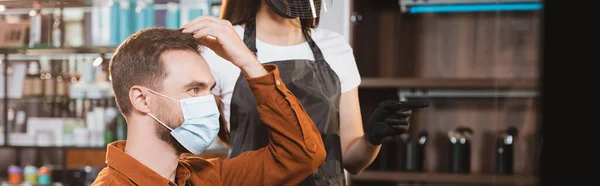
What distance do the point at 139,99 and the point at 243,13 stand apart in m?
0.31

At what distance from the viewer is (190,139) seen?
1.43m

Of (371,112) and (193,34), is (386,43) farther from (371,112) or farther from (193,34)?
(193,34)

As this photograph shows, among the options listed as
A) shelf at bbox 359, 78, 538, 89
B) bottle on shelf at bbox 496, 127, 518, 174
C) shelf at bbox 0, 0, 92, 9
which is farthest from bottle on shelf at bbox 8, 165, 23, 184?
bottle on shelf at bbox 496, 127, 518, 174

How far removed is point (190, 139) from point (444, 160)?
0.73m

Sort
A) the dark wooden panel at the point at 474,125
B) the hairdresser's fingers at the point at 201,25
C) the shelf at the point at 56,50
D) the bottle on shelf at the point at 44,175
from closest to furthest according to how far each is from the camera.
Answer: the dark wooden panel at the point at 474,125 → the hairdresser's fingers at the point at 201,25 → the shelf at the point at 56,50 → the bottle on shelf at the point at 44,175

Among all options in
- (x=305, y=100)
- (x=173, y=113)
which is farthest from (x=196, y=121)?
(x=305, y=100)

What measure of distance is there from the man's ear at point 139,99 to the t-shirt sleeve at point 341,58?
0.42 metres

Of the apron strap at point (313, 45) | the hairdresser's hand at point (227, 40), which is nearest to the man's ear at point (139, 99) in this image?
the hairdresser's hand at point (227, 40)

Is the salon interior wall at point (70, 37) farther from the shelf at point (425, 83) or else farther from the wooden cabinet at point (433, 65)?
the shelf at point (425, 83)

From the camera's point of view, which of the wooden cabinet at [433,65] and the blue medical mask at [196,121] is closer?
the blue medical mask at [196,121]

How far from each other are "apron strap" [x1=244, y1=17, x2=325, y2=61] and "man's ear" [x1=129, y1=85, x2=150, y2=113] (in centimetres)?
26

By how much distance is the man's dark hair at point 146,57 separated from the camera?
1428mm

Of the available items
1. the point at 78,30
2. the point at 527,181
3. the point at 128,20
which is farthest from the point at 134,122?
the point at 78,30

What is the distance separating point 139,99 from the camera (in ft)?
4.71
